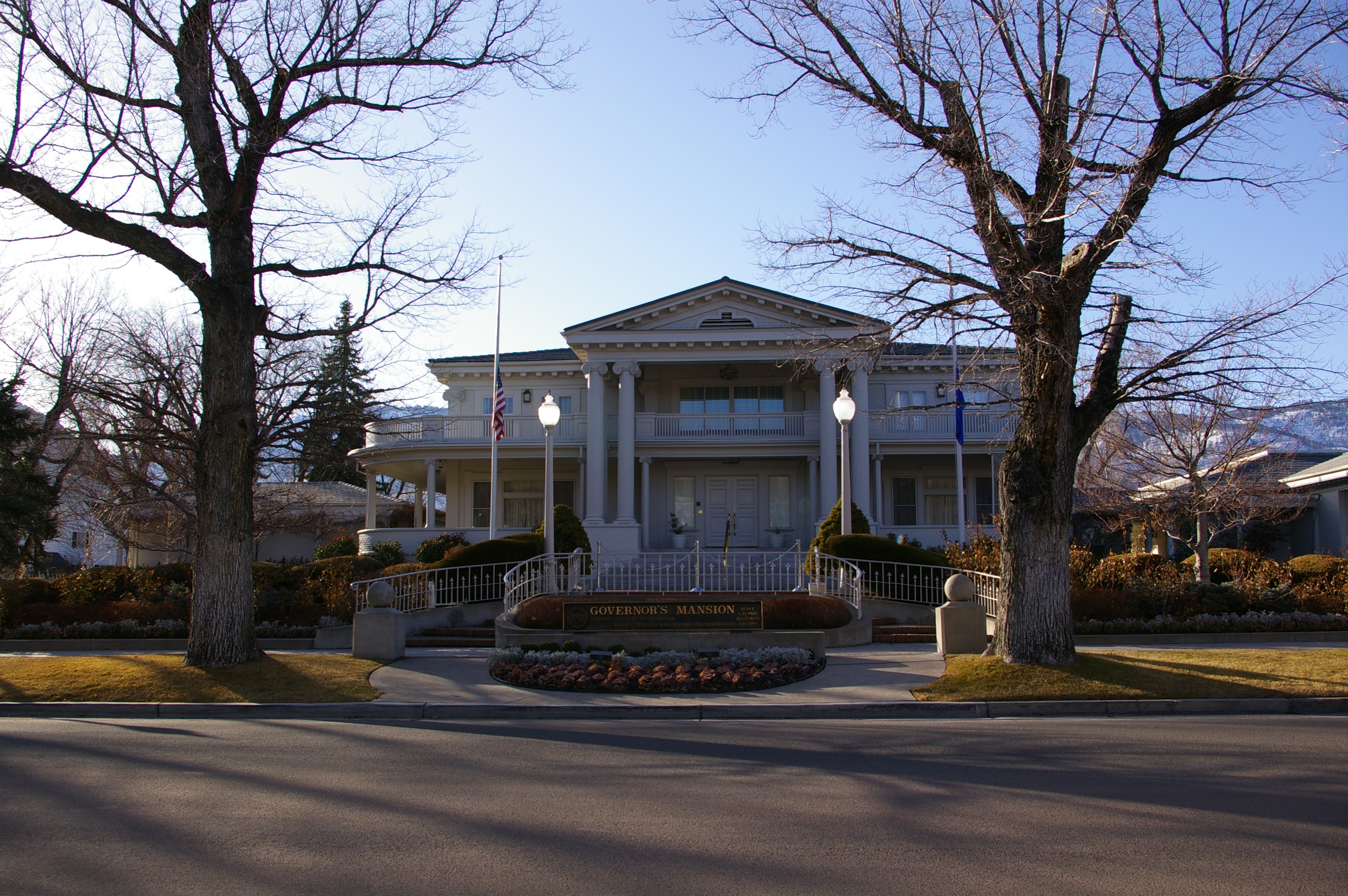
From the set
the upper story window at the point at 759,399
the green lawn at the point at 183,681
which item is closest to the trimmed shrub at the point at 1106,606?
the green lawn at the point at 183,681

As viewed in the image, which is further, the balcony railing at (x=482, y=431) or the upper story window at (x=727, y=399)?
the upper story window at (x=727, y=399)

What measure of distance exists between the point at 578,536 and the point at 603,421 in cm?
767

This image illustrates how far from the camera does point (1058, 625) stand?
10812mm

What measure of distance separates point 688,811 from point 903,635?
406 inches

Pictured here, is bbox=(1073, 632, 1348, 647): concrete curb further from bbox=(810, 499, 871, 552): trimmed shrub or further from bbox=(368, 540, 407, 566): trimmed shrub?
bbox=(368, 540, 407, 566): trimmed shrub

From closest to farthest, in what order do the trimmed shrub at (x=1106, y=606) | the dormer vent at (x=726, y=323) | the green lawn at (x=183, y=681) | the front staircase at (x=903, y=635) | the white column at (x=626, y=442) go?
the green lawn at (x=183, y=681) < the front staircase at (x=903, y=635) < the trimmed shrub at (x=1106, y=606) < the white column at (x=626, y=442) < the dormer vent at (x=726, y=323)

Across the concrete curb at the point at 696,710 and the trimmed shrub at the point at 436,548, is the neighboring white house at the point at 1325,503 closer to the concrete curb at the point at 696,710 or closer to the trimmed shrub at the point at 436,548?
the concrete curb at the point at 696,710

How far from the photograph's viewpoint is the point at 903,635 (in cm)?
1571

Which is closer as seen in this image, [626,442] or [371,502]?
[626,442]

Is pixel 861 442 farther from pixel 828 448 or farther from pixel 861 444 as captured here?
pixel 828 448

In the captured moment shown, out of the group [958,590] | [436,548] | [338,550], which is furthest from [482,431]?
[958,590]

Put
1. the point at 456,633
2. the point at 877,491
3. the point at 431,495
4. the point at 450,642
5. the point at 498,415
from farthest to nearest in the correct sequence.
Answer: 1. the point at 877,491
2. the point at 431,495
3. the point at 498,415
4. the point at 456,633
5. the point at 450,642

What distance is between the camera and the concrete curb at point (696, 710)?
9.85 m

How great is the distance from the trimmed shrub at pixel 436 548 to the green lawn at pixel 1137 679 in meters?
17.3
